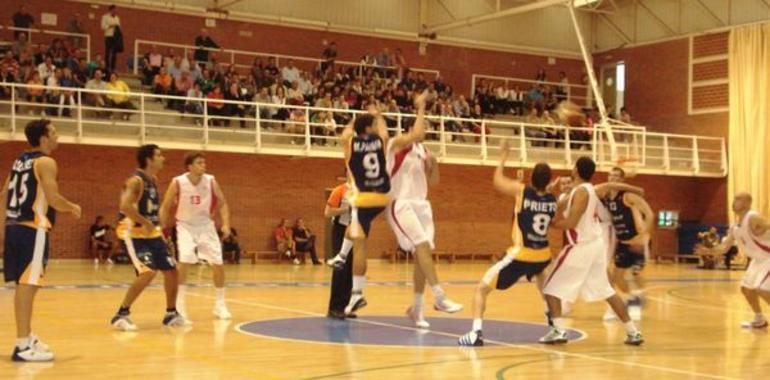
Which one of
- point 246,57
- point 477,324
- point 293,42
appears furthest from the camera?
point 293,42

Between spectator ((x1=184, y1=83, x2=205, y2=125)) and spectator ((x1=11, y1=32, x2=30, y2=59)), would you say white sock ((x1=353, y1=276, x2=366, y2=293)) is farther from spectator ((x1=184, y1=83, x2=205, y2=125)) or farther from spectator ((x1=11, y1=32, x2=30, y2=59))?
spectator ((x1=11, y1=32, x2=30, y2=59))

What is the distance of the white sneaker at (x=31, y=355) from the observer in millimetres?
8555

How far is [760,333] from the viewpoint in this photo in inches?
487

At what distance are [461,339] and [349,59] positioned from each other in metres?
26.2

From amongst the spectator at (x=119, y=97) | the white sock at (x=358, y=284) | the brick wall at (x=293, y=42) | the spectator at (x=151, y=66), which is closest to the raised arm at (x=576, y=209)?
the white sock at (x=358, y=284)

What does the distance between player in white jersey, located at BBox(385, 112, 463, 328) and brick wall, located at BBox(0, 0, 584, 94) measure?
21.6m

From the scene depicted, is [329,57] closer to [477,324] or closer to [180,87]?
[180,87]

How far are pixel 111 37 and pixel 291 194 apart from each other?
688 cm

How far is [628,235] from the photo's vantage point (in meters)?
13.6

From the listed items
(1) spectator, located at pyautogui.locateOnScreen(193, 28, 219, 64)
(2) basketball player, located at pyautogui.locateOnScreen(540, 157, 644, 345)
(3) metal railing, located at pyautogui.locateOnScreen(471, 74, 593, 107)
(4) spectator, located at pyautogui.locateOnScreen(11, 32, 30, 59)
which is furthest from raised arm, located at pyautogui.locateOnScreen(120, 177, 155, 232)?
(3) metal railing, located at pyautogui.locateOnScreen(471, 74, 593, 107)

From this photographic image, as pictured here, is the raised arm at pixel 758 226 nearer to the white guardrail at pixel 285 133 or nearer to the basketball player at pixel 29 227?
the basketball player at pixel 29 227

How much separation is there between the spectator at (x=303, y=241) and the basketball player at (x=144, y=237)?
56.1 ft

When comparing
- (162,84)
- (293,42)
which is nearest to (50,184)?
(162,84)

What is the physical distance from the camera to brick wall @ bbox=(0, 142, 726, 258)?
26.6 metres
